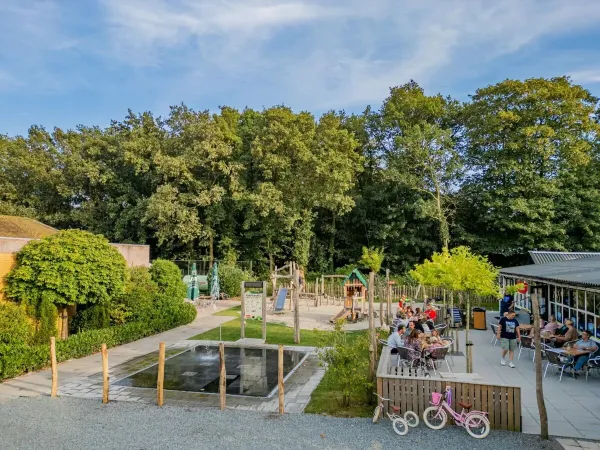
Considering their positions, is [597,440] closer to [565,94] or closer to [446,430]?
[446,430]

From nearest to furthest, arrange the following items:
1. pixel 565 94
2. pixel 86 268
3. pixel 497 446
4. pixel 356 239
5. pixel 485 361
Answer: pixel 497 446
pixel 485 361
pixel 86 268
pixel 565 94
pixel 356 239

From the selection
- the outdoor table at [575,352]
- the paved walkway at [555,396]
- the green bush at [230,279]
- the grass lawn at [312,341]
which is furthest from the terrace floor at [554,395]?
the green bush at [230,279]

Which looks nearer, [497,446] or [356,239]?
[497,446]

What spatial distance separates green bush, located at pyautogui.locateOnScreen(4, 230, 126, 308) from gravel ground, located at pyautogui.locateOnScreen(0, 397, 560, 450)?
4.30 metres

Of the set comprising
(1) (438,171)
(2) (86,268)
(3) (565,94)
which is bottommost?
(2) (86,268)

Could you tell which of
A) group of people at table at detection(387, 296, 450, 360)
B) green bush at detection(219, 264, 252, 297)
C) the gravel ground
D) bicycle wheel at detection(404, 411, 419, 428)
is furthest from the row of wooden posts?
green bush at detection(219, 264, 252, 297)

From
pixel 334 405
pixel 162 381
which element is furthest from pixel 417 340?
pixel 162 381

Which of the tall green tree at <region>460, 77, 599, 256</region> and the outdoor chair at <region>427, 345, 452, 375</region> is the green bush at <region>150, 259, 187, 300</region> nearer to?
the outdoor chair at <region>427, 345, 452, 375</region>

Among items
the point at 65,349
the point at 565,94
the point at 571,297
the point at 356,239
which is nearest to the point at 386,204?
the point at 356,239

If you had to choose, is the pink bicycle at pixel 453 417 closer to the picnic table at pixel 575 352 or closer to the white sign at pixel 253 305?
the picnic table at pixel 575 352

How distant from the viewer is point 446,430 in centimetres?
738

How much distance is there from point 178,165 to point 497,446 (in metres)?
27.1

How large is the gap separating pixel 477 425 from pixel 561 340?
5.75 m

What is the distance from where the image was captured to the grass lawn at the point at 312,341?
28.0ft
